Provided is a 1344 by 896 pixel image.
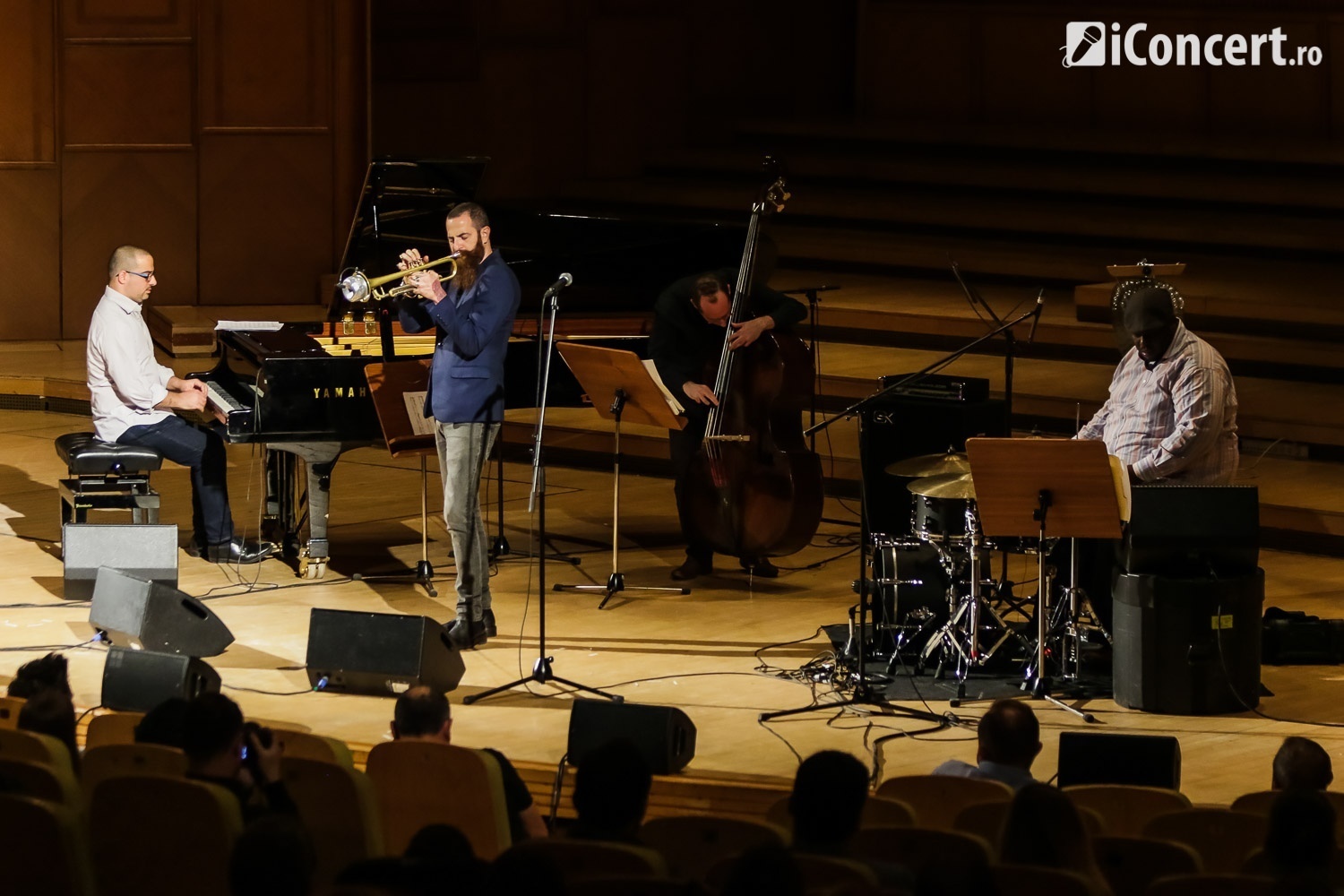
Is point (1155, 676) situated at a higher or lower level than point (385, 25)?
lower

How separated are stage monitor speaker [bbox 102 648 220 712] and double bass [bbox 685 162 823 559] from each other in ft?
7.56

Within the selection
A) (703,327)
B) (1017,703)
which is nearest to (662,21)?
(703,327)

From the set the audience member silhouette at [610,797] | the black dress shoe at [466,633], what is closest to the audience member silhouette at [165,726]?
the audience member silhouette at [610,797]

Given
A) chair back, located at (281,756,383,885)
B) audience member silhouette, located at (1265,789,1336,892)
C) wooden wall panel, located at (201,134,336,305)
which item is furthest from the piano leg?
wooden wall panel, located at (201,134,336,305)

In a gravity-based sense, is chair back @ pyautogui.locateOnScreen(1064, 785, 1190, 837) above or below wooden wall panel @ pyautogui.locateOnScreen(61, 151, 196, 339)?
below

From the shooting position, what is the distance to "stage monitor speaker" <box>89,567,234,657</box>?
654 cm

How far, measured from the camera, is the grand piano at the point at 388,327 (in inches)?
303

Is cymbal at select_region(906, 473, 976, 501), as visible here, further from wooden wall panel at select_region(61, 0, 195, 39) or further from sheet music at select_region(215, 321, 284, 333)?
wooden wall panel at select_region(61, 0, 195, 39)

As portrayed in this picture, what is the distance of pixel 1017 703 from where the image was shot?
4.40m

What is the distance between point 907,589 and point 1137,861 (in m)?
3.05

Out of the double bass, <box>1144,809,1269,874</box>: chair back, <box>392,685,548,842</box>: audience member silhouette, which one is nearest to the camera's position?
<box>1144,809,1269,874</box>: chair back

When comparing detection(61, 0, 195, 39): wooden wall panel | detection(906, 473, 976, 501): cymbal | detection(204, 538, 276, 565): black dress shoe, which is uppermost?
detection(61, 0, 195, 39): wooden wall panel

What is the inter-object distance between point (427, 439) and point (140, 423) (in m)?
1.18

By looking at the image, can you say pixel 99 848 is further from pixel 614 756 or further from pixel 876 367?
pixel 876 367
